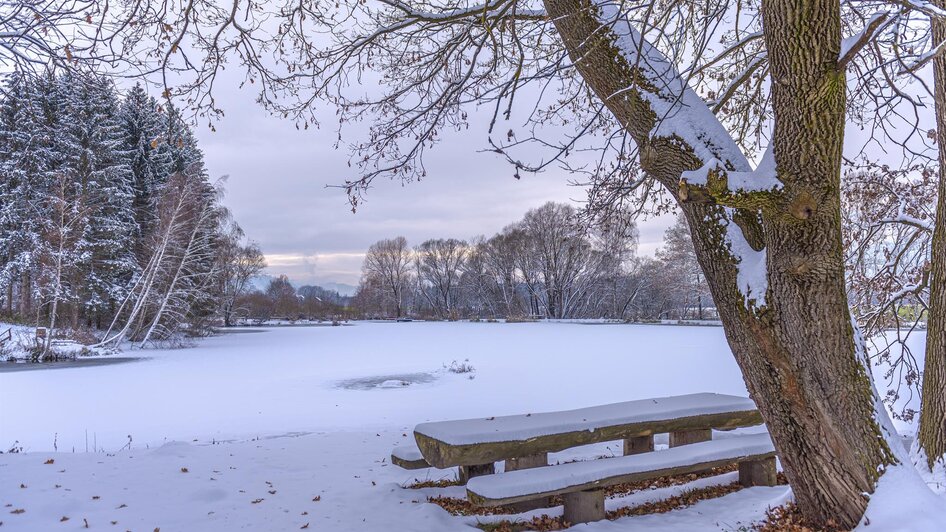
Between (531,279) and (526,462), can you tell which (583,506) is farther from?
(531,279)

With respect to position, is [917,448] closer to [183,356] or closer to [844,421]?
[844,421]

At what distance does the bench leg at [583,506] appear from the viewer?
3.64m

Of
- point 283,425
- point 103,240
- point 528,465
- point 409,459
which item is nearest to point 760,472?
point 528,465

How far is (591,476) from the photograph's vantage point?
139 inches

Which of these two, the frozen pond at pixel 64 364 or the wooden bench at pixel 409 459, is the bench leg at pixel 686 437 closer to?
the wooden bench at pixel 409 459

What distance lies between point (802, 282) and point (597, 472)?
1.73 m

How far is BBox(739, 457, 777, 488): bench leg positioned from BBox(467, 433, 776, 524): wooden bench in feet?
0.52

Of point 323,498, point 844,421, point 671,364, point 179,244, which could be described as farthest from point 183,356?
point 844,421

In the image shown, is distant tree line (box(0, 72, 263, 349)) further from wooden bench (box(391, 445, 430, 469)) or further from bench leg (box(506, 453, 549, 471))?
bench leg (box(506, 453, 549, 471))

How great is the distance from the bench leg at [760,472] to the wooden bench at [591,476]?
0.16 m

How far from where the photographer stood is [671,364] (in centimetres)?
1427

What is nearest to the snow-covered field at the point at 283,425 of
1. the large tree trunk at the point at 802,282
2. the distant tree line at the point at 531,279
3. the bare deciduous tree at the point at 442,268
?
the large tree trunk at the point at 802,282

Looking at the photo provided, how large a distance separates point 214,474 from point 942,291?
5.41m

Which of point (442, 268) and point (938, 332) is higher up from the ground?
point (442, 268)
